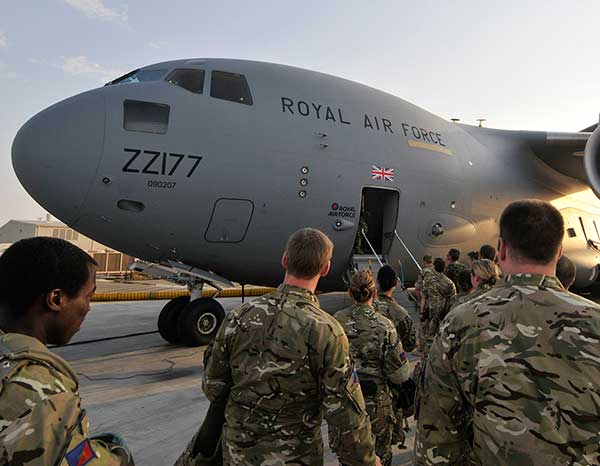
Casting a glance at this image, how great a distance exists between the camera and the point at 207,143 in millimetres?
6113

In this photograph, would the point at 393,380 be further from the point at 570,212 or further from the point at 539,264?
the point at 570,212

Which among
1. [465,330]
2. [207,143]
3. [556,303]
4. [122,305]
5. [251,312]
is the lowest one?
[122,305]

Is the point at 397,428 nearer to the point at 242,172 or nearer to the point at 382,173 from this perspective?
the point at 242,172

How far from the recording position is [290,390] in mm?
2002

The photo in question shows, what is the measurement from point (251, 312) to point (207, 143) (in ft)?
14.4

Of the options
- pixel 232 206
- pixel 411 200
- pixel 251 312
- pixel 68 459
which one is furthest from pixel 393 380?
pixel 411 200

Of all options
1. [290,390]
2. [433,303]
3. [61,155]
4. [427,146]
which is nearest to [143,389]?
[61,155]

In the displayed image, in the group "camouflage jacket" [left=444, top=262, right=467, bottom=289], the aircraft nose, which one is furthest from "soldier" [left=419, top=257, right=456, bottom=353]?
the aircraft nose

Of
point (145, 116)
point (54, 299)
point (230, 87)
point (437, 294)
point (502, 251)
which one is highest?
point (230, 87)

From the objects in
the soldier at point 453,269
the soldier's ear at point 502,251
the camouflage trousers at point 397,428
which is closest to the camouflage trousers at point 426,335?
the soldier at point 453,269

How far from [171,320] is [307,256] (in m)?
5.95

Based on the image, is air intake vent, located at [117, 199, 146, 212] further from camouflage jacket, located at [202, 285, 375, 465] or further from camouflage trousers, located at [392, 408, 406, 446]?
camouflage jacket, located at [202, 285, 375, 465]

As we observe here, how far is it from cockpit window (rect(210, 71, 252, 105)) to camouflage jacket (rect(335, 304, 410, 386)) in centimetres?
465

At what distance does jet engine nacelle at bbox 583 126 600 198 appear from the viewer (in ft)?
23.4
